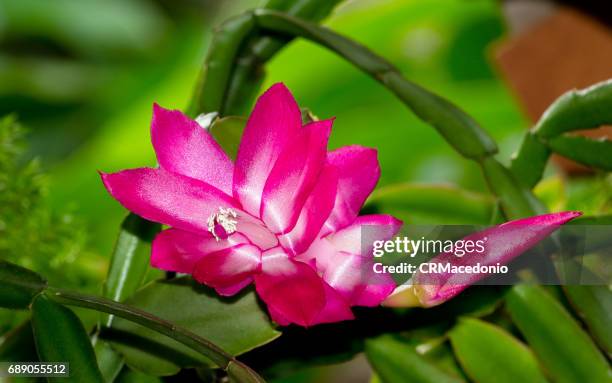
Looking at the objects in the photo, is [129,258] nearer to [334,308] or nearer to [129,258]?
[129,258]

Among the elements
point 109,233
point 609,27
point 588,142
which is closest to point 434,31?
point 609,27

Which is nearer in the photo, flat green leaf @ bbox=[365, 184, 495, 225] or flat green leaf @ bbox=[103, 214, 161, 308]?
flat green leaf @ bbox=[103, 214, 161, 308]

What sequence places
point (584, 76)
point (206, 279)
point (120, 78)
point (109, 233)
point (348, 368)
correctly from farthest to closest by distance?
point (120, 78), point (348, 368), point (109, 233), point (584, 76), point (206, 279)

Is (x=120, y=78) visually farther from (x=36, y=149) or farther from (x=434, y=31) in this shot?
(x=434, y=31)

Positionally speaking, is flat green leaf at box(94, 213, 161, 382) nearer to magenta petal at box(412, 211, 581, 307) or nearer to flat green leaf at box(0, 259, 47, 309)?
flat green leaf at box(0, 259, 47, 309)

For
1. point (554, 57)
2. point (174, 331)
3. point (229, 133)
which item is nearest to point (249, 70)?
point (229, 133)

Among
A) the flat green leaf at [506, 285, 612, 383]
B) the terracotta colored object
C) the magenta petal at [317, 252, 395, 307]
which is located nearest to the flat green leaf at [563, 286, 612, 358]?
the flat green leaf at [506, 285, 612, 383]

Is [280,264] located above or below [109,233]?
above
